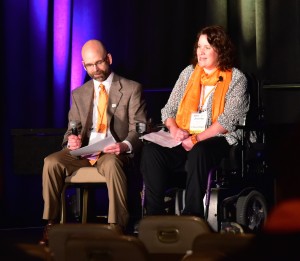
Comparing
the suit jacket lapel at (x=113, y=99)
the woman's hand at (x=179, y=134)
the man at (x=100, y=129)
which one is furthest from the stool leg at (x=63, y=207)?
the woman's hand at (x=179, y=134)

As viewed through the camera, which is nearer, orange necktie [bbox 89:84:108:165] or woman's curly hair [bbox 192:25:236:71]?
woman's curly hair [bbox 192:25:236:71]

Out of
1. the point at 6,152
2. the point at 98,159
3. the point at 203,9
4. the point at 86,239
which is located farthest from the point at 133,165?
the point at 86,239

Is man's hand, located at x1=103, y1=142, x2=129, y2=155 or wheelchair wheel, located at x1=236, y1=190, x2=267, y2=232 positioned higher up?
man's hand, located at x1=103, y1=142, x2=129, y2=155

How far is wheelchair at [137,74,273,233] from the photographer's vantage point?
4.17 m

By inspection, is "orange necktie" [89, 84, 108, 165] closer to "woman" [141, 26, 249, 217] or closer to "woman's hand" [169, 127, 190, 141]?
"woman" [141, 26, 249, 217]

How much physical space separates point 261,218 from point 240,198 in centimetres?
A: 28

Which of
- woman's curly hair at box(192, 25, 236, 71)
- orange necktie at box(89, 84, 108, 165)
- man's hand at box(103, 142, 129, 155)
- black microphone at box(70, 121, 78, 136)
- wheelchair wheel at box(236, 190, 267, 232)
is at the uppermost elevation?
woman's curly hair at box(192, 25, 236, 71)

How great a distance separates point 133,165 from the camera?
4.52 m

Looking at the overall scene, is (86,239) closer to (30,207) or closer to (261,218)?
(261,218)

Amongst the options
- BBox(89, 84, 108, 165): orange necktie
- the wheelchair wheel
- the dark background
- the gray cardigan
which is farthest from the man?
the dark background

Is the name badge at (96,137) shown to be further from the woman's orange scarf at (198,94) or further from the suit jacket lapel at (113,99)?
the woman's orange scarf at (198,94)

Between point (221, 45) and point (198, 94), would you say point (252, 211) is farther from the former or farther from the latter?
point (221, 45)


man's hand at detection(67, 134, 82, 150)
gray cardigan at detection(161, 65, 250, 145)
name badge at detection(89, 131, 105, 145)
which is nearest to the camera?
gray cardigan at detection(161, 65, 250, 145)

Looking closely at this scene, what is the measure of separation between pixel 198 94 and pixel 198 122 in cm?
18
